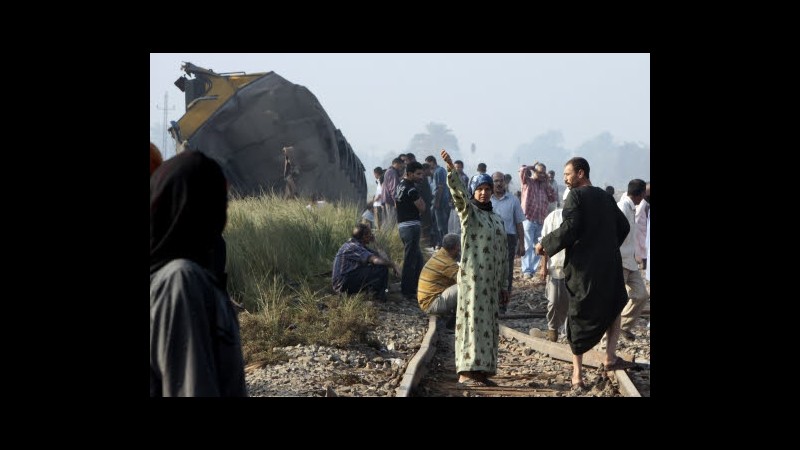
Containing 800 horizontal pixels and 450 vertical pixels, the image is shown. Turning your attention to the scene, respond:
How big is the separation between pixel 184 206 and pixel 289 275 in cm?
979

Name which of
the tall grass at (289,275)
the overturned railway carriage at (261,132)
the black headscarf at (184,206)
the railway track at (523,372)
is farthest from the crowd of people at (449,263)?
the overturned railway carriage at (261,132)

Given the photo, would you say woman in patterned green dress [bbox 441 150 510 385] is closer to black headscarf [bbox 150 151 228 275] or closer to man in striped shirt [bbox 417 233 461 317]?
man in striped shirt [bbox 417 233 461 317]

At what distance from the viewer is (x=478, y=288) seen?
26.1 ft

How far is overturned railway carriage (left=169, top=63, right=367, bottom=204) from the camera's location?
20.5m

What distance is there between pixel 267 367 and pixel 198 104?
13865 millimetres

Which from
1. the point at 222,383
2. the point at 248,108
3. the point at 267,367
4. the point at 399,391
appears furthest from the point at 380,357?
the point at 248,108

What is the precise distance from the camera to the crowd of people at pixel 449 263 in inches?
116

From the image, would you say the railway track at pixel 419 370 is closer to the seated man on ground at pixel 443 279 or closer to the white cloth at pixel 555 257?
the seated man on ground at pixel 443 279

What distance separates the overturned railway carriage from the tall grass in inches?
126

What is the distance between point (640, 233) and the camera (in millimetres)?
13461

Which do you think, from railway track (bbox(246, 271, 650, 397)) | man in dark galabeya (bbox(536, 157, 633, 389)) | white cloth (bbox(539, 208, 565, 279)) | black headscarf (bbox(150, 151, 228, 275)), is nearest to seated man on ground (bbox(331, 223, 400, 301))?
railway track (bbox(246, 271, 650, 397))

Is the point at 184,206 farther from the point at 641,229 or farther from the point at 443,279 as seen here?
the point at 641,229

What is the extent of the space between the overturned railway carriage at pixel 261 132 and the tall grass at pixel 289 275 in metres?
3.21

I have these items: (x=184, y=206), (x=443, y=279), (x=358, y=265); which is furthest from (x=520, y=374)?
(x=184, y=206)
